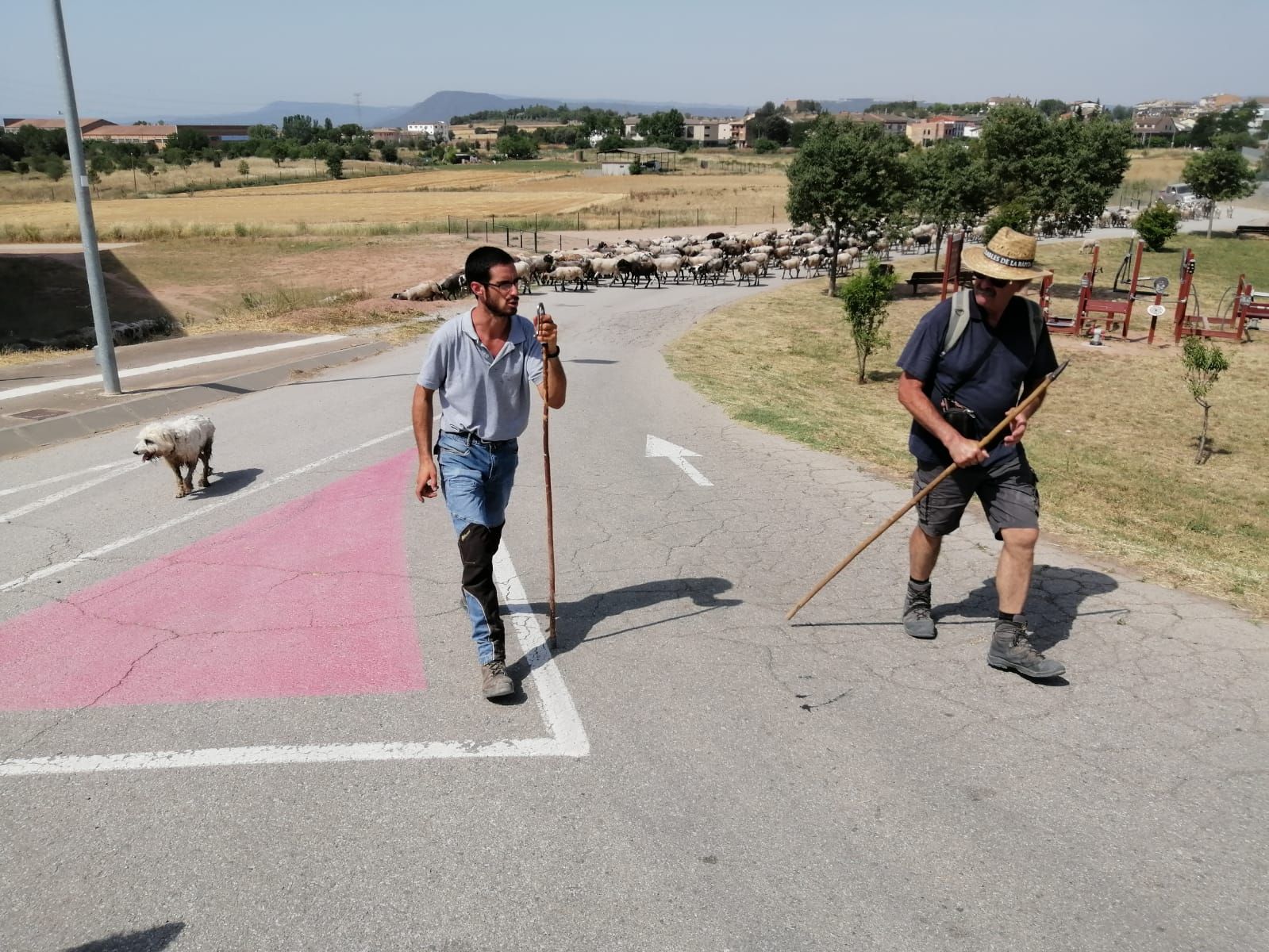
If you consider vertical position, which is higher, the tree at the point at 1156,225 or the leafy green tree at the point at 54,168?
the leafy green tree at the point at 54,168

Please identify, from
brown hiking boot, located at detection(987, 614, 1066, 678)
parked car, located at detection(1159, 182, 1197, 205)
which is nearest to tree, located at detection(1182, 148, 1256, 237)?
parked car, located at detection(1159, 182, 1197, 205)

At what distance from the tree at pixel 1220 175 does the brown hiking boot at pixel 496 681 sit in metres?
61.7

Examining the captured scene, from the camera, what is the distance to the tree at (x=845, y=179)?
2933cm

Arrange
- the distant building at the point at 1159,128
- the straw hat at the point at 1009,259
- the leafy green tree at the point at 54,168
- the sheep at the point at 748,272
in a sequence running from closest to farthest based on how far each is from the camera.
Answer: the straw hat at the point at 1009,259 → the sheep at the point at 748,272 → the leafy green tree at the point at 54,168 → the distant building at the point at 1159,128

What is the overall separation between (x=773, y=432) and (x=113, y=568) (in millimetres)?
7156

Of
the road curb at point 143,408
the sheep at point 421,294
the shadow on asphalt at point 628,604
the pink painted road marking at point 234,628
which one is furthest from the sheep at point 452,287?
the shadow on asphalt at point 628,604

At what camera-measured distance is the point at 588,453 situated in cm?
1019

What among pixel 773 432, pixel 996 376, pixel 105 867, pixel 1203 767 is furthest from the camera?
pixel 773 432

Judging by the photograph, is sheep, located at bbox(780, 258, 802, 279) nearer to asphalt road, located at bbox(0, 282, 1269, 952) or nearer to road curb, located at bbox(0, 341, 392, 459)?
road curb, located at bbox(0, 341, 392, 459)

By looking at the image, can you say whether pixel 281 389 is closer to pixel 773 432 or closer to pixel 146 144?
pixel 773 432

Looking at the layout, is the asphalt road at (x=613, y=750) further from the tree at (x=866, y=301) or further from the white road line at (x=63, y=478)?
the tree at (x=866, y=301)

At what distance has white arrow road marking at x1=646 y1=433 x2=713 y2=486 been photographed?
9172 mm

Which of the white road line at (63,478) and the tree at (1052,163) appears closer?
the white road line at (63,478)

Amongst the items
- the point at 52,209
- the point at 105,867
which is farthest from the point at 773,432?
A: the point at 52,209
